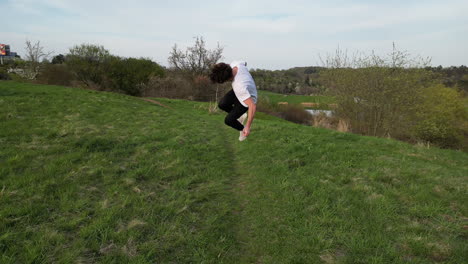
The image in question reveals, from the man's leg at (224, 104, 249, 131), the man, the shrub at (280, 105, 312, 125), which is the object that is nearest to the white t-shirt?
the man

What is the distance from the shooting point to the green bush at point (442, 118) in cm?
1750

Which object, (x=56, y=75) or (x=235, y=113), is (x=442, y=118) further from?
(x=56, y=75)

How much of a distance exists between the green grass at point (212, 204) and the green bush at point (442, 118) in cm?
1408

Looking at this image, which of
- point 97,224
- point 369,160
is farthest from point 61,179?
point 369,160

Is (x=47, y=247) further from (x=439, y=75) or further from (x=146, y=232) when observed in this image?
(x=439, y=75)

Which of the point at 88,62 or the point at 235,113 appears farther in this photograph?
the point at 88,62

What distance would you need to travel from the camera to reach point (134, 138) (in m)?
7.08

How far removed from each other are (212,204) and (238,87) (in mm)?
2246

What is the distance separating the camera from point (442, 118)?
1909 centimetres

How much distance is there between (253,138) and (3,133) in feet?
22.6

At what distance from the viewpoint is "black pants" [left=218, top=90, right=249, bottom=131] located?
A: 5.49m

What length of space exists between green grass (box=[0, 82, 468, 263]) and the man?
1.28 m

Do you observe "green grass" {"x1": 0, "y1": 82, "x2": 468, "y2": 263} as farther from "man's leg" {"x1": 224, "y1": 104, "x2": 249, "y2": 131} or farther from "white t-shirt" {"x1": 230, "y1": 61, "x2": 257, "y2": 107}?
"white t-shirt" {"x1": 230, "y1": 61, "x2": 257, "y2": 107}

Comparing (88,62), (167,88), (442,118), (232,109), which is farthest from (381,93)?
(88,62)
